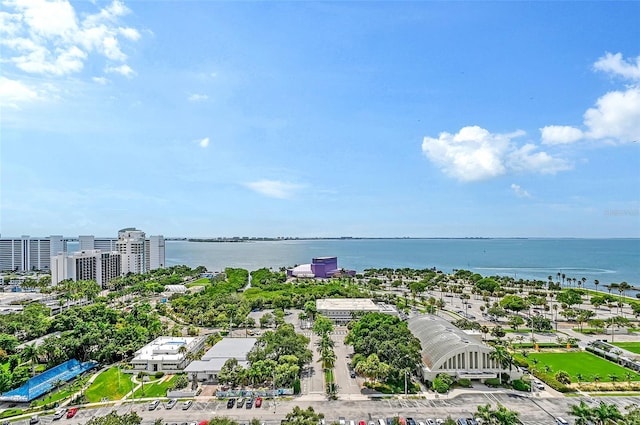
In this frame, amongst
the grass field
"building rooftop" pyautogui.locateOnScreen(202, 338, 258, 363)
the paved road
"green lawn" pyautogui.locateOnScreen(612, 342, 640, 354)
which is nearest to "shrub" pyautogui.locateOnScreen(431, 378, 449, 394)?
the paved road

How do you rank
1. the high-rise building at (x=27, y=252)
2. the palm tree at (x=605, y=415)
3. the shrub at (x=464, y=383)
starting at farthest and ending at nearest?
the high-rise building at (x=27, y=252) → the shrub at (x=464, y=383) → the palm tree at (x=605, y=415)

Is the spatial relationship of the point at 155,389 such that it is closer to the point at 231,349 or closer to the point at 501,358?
the point at 231,349

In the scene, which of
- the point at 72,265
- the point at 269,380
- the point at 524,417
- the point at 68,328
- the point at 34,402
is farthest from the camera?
the point at 72,265

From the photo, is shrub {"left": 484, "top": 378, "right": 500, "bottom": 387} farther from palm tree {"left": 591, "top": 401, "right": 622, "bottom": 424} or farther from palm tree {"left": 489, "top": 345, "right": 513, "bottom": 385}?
palm tree {"left": 591, "top": 401, "right": 622, "bottom": 424}

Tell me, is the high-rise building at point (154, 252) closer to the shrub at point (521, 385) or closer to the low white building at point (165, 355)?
the low white building at point (165, 355)

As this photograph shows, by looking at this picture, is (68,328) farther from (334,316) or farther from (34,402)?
(334,316)

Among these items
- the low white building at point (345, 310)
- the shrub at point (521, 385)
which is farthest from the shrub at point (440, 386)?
the low white building at point (345, 310)

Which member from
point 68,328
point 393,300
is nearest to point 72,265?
point 68,328
